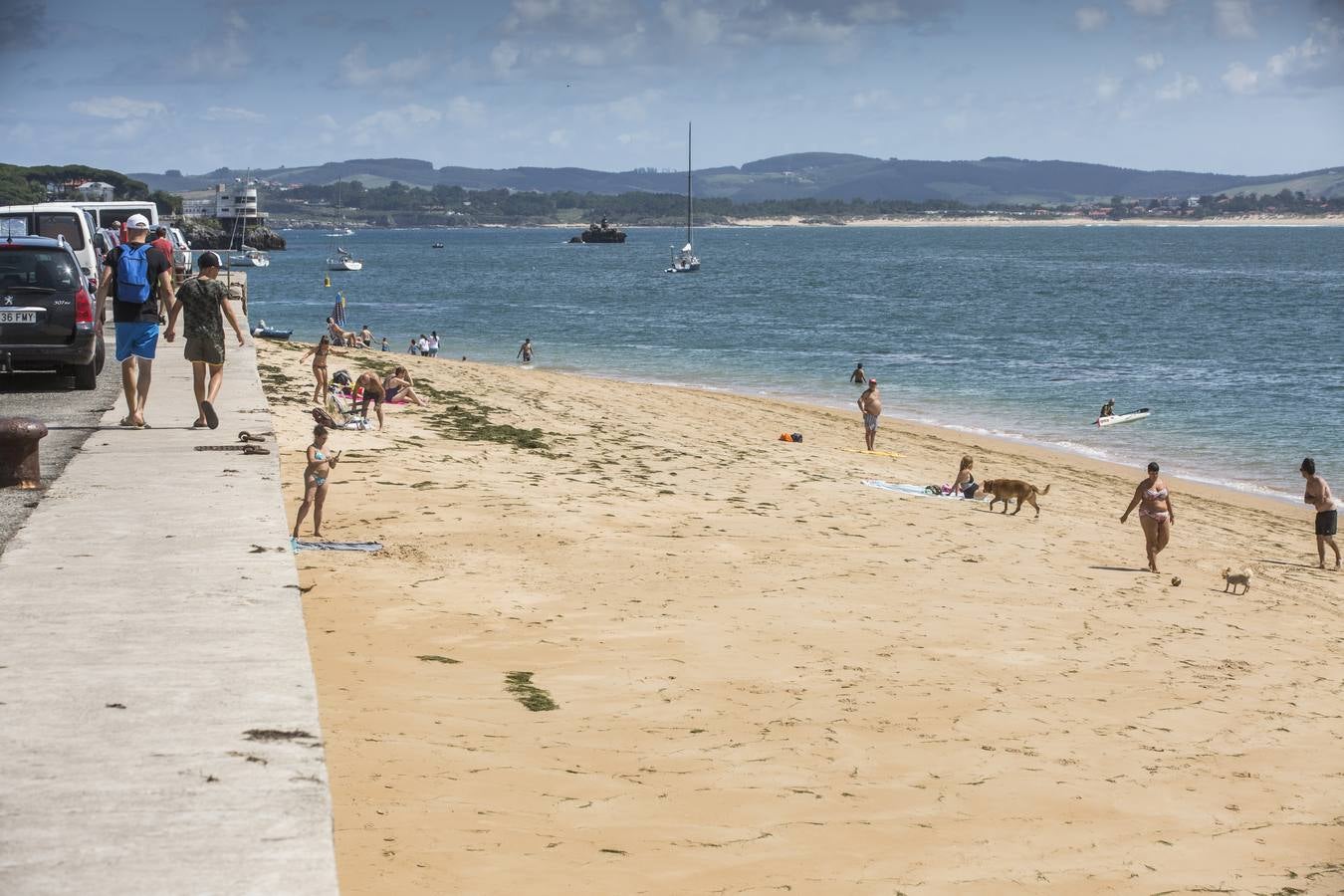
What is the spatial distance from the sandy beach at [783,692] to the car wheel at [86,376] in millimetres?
2261

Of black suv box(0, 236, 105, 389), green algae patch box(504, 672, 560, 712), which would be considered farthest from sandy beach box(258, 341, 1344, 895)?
black suv box(0, 236, 105, 389)

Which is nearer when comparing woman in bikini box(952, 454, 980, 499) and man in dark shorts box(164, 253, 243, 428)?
man in dark shorts box(164, 253, 243, 428)

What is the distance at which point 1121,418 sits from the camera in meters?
34.8

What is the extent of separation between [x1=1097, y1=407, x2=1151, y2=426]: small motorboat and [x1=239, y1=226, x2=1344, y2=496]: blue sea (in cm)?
31

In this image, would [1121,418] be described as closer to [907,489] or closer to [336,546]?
[907,489]

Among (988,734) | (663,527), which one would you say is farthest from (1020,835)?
(663,527)

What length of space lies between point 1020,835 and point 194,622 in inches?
158

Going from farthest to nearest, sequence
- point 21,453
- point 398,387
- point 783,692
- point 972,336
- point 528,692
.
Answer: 1. point 972,336
2. point 398,387
3. point 21,453
4. point 783,692
5. point 528,692

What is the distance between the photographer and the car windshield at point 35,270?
47.1 ft

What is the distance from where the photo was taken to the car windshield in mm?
14344

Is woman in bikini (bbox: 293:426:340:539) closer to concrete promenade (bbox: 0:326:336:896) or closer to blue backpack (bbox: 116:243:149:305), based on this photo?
blue backpack (bbox: 116:243:149:305)

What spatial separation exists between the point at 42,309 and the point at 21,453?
18.2 ft

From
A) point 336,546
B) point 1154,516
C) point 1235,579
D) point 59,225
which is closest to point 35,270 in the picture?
point 336,546

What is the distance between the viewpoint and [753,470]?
63.1 feet
